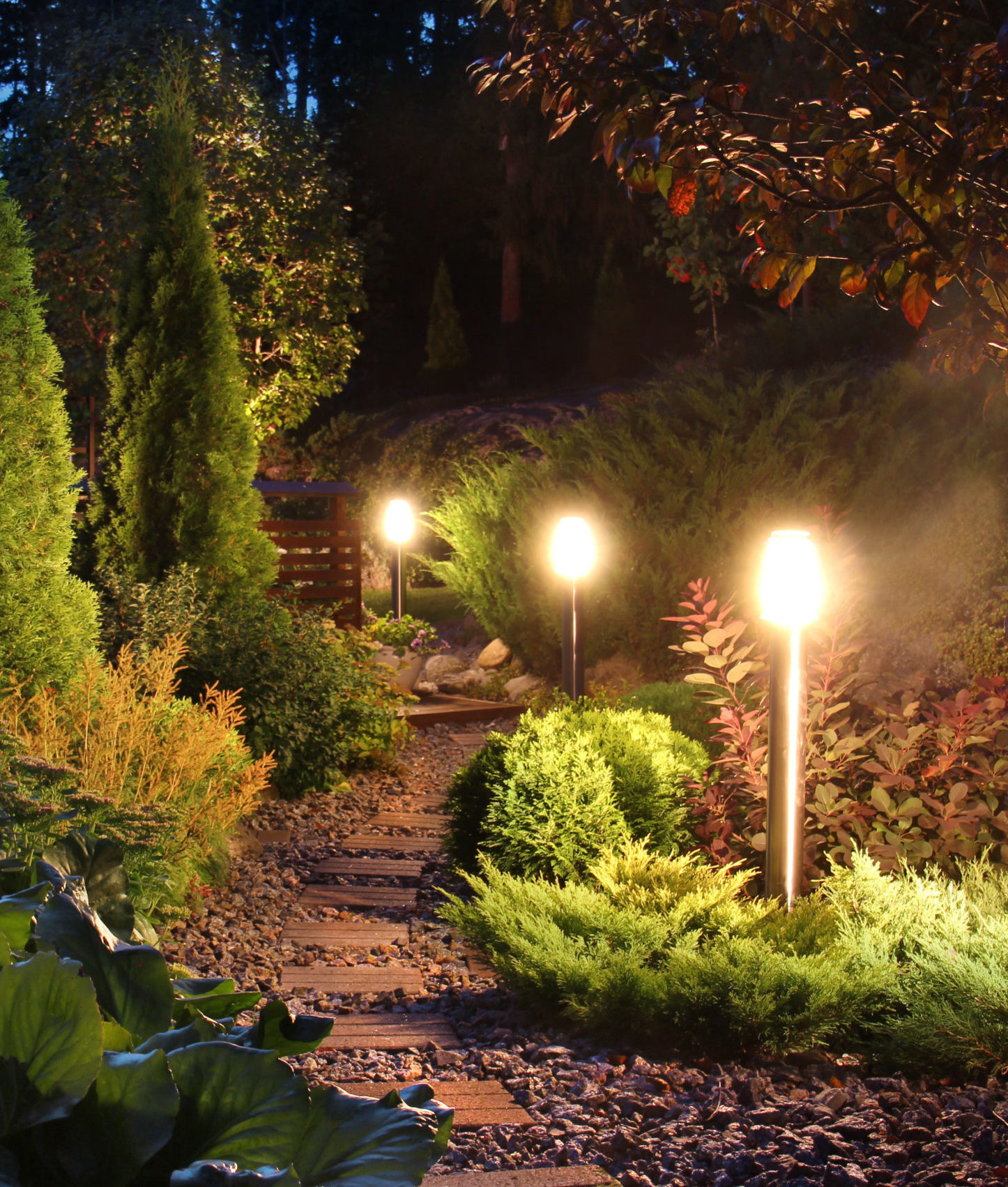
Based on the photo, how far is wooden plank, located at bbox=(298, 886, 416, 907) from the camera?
416 centimetres

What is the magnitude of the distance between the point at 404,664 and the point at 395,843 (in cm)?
391

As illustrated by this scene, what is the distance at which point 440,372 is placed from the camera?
67.2ft

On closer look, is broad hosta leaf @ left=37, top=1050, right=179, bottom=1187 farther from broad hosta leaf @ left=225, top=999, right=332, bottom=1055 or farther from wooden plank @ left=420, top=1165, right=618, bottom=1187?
wooden plank @ left=420, top=1165, right=618, bottom=1187

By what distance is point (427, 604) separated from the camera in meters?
13.2

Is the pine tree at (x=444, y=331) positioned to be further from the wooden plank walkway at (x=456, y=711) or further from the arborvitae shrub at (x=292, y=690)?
the arborvitae shrub at (x=292, y=690)

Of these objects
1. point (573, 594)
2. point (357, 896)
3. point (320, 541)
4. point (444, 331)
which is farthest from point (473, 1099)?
point (444, 331)

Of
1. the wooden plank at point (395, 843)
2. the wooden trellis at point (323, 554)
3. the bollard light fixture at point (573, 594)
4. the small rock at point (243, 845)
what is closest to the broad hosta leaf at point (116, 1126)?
the small rock at point (243, 845)

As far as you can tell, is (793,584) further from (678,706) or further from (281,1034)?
(281,1034)

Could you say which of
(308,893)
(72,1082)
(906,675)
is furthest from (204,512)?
(72,1082)

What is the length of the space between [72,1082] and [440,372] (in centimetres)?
2027

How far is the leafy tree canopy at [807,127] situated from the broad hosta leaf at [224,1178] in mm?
2145

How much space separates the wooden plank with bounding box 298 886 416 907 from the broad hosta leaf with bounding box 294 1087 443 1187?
346 cm

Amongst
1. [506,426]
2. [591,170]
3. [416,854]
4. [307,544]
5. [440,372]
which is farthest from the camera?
[440,372]

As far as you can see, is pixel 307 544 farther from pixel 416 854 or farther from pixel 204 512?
pixel 416 854
